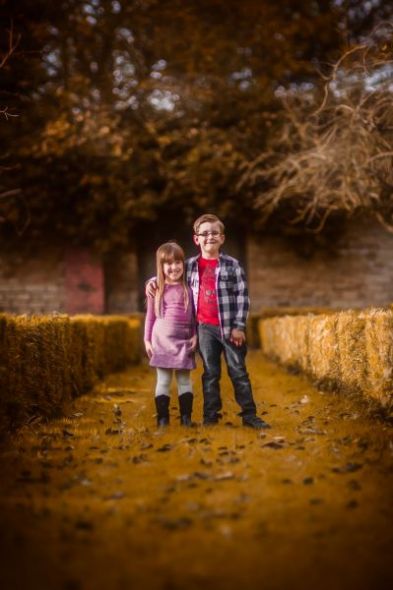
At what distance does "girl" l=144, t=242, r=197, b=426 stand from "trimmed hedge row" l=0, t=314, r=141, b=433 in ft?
3.89

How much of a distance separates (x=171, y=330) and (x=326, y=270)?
1099 cm

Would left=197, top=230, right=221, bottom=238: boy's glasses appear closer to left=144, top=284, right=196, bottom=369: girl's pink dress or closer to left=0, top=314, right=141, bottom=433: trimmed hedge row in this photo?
left=144, top=284, right=196, bottom=369: girl's pink dress

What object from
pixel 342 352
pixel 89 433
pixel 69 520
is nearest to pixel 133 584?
pixel 69 520

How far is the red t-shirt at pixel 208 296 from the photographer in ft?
15.7

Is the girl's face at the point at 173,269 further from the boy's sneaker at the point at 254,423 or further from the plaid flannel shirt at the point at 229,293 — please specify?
the boy's sneaker at the point at 254,423

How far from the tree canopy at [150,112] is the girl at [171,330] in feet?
26.0

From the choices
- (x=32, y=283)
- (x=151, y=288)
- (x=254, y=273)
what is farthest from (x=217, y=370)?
(x=32, y=283)

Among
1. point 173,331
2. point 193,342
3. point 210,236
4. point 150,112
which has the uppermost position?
point 150,112

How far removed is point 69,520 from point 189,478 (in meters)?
0.86

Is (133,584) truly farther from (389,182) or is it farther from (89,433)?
(389,182)

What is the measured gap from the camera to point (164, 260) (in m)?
4.71

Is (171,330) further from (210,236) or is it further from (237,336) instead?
(210,236)

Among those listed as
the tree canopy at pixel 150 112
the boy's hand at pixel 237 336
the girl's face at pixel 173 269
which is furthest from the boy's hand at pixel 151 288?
the tree canopy at pixel 150 112

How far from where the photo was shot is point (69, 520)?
8.78 feet
